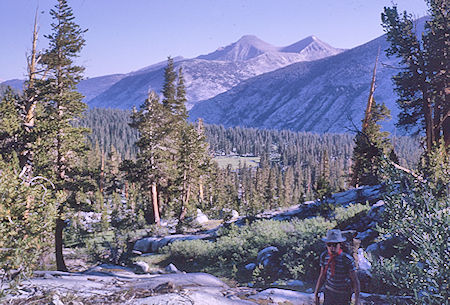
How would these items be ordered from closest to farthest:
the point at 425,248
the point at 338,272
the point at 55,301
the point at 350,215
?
1. the point at 425,248
2. the point at 338,272
3. the point at 55,301
4. the point at 350,215

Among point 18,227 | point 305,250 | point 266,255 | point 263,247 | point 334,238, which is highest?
point 18,227

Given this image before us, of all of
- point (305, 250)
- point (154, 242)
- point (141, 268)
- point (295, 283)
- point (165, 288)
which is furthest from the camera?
point (154, 242)

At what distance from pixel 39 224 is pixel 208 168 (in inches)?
1111

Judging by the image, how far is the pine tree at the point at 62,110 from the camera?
52.0 ft

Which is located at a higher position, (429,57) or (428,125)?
(429,57)

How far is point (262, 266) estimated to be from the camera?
467 inches

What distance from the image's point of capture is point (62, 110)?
17.2 m

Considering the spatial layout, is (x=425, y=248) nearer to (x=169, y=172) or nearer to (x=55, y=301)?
(x=55, y=301)

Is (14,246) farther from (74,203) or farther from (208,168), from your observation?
(208,168)

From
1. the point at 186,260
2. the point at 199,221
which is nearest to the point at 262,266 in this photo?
the point at 186,260

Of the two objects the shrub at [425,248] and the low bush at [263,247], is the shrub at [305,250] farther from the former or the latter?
the shrub at [425,248]

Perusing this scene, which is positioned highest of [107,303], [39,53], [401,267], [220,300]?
Answer: [39,53]

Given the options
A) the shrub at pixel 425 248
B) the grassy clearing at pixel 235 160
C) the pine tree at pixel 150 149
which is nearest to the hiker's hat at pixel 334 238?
the shrub at pixel 425 248

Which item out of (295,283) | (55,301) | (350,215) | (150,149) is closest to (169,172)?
(150,149)
